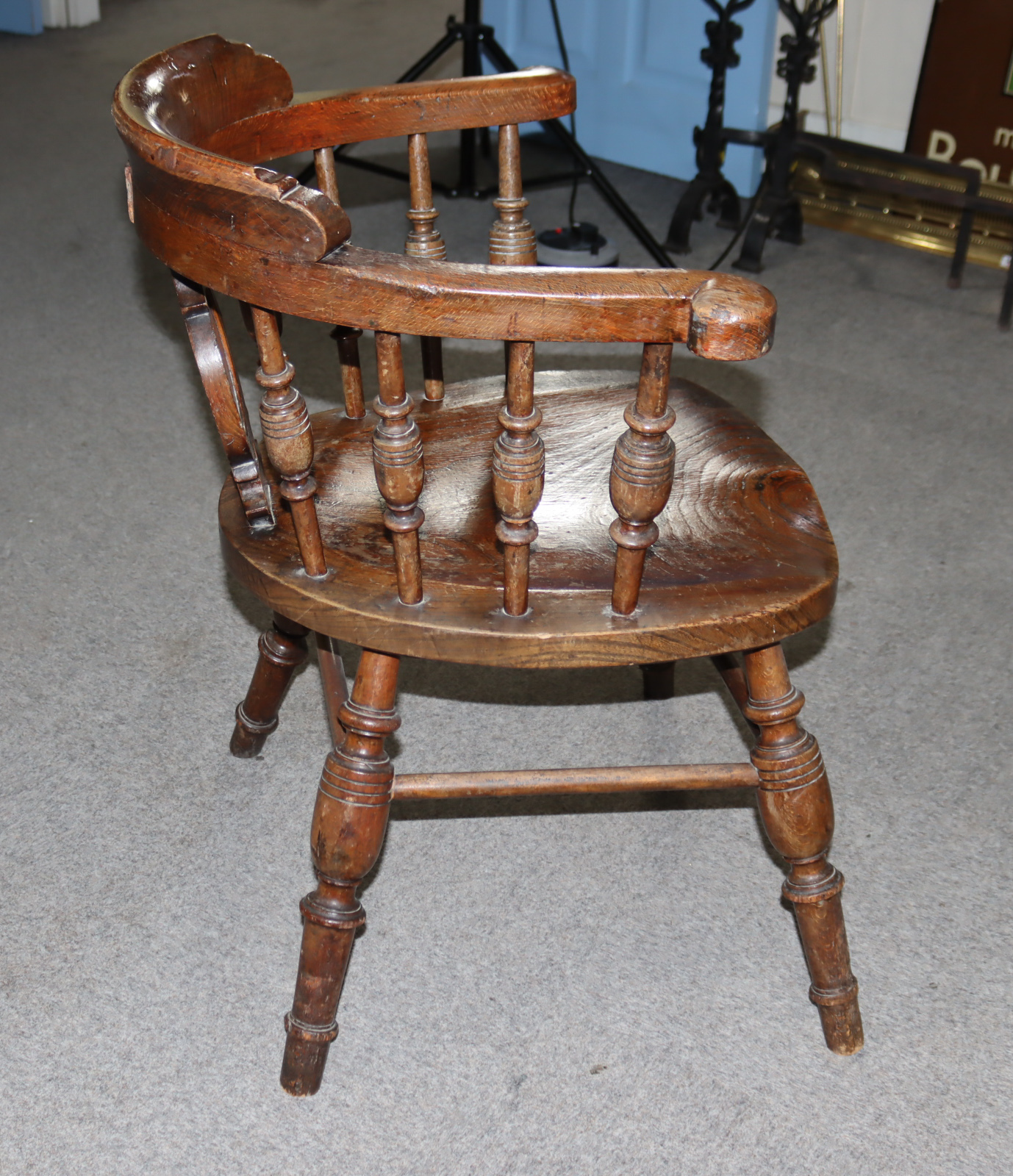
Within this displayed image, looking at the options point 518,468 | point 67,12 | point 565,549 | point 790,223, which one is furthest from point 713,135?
point 67,12

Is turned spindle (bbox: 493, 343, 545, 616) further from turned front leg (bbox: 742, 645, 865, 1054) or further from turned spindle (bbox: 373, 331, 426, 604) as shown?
turned front leg (bbox: 742, 645, 865, 1054)

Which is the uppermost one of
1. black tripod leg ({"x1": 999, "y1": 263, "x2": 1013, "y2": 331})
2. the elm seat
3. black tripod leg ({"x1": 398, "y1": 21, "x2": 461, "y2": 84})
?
the elm seat

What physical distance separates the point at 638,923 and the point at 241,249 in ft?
2.49

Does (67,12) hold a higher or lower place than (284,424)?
lower

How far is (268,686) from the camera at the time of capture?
1.31m

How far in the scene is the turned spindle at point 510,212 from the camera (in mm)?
1094

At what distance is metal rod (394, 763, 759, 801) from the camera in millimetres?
993

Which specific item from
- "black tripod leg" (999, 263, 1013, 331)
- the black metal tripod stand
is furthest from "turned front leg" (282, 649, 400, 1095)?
"black tripod leg" (999, 263, 1013, 331)

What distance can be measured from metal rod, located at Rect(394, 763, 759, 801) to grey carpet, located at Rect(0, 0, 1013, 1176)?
0.26 metres

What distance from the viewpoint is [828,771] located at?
1.38 metres

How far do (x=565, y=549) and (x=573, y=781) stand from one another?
0.19 m

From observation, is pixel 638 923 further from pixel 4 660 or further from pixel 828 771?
pixel 4 660

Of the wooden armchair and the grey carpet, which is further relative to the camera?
the grey carpet

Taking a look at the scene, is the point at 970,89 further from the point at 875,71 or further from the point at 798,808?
the point at 798,808
